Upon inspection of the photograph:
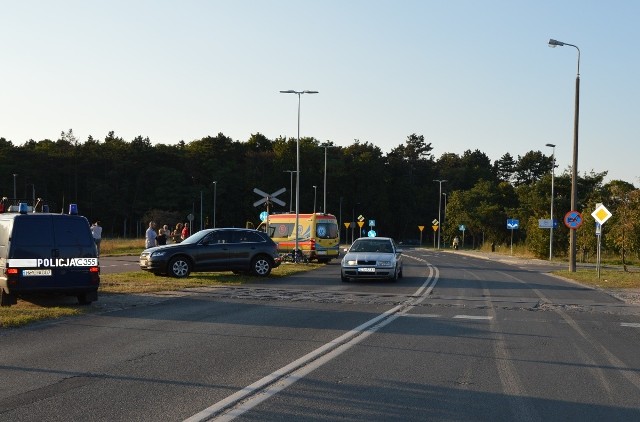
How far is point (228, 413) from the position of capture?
6961 mm

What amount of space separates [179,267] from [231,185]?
258 feet

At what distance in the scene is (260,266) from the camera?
26.2 meters

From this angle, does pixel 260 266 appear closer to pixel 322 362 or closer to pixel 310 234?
pixel 310 234

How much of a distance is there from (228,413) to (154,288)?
1376 centimetres

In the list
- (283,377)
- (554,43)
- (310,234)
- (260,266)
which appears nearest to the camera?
(283,377)

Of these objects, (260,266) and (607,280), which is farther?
(607,280)

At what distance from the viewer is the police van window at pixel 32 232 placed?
15.0 m

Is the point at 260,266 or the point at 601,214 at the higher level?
the point at 601,214

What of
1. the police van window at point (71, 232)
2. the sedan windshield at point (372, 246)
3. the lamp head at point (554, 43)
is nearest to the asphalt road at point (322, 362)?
the police van window at point (71, 232)

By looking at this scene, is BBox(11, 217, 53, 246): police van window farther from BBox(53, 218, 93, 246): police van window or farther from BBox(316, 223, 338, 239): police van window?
BBox(316, 223, 338, 239): police van window

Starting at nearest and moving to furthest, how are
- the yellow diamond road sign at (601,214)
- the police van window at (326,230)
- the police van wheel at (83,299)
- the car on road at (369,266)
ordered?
the police van wheel at (83,299)
the car on road at (369,266)
the yellow diamond road sign at (601,214)
the police van window at (326,230)

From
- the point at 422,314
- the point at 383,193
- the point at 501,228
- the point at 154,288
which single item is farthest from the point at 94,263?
the point at 383,193

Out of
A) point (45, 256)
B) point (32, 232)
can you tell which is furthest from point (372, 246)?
point (32, 232)

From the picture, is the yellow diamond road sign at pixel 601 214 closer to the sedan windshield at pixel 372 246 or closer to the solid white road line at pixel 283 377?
the sedan windshield at pixel 372 246
